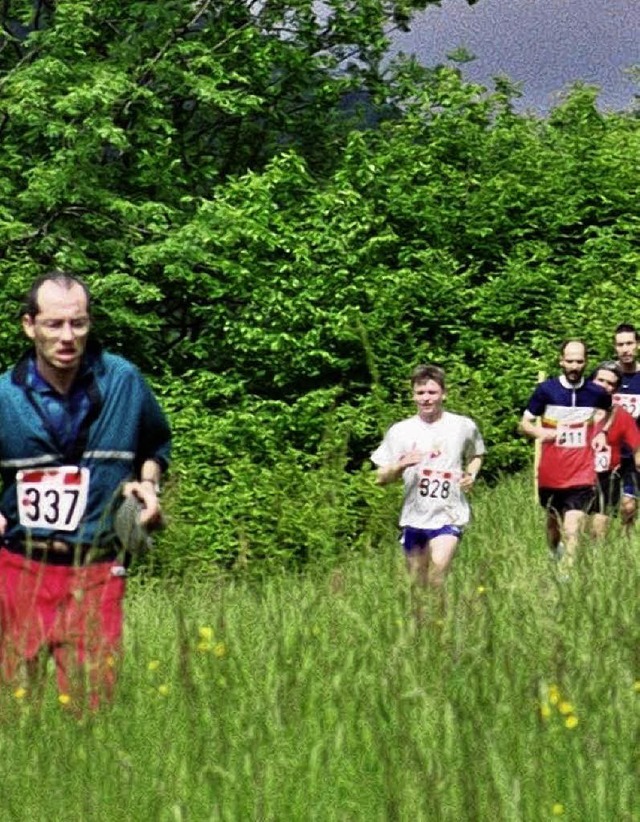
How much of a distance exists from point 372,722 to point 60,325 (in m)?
2.52

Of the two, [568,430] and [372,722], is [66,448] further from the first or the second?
[568,430]

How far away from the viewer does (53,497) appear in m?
5.33

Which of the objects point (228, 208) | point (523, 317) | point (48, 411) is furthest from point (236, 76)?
point (48, 411)

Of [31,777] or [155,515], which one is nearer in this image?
[31,777]

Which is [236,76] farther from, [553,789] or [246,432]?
[553,789]

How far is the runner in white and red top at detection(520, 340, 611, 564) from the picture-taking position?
12812 millimetres

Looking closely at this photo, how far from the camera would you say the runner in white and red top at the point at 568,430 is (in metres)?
12.8

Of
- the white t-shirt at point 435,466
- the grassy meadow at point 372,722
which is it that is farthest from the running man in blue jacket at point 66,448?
the white t-shirt at point 435,466

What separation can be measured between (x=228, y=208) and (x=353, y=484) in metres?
4.62

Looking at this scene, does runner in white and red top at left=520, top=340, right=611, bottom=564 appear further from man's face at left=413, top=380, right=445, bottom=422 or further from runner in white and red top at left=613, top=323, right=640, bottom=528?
man's face at left=413, top=380, right=445, bottom=422

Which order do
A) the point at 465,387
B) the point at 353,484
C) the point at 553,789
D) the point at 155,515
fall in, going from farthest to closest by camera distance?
the point at 465,387 → the point at 353,484 → the point at 155,515 → the point at 553,789

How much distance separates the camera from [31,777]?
11.6 ft

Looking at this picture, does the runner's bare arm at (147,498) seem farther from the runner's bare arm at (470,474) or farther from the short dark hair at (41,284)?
the runner's bare arm at (470,474)

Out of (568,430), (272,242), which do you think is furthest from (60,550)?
(272,242)
